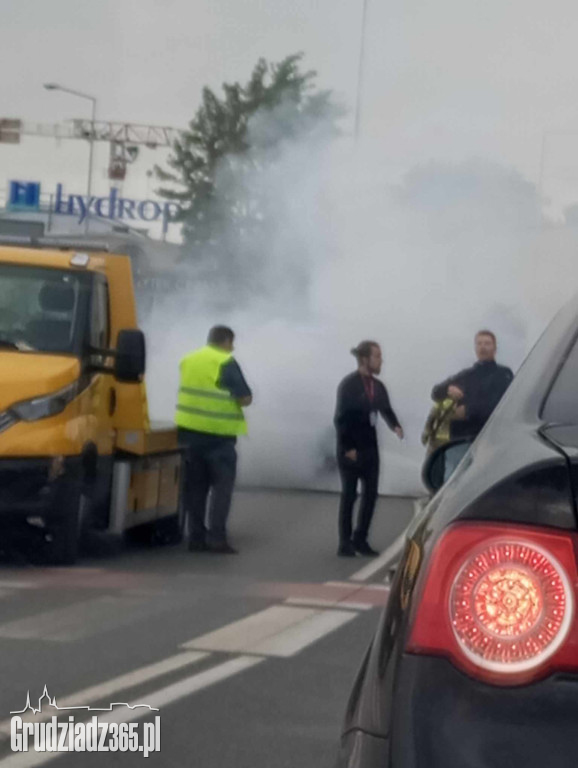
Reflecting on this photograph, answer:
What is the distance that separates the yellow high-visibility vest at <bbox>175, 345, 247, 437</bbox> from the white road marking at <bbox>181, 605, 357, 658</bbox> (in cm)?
390

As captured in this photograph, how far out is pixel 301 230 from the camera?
26.7 meters

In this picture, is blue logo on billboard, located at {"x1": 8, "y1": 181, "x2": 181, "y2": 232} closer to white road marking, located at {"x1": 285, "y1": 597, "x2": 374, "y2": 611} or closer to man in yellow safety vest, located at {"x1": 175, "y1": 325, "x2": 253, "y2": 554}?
man in yellow safety vest, located at {"x1": 175, "y1": 325, "x2": 253, "y2": 554}

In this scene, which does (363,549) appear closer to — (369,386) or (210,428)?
(369,386)

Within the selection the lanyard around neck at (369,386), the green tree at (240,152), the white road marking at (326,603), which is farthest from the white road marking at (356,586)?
the green tree at (240,152)

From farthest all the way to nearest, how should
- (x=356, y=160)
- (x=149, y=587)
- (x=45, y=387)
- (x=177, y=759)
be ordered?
(x=356, y=160), (x=45, y=387), (x=149, y=587), (x=177, y=759)

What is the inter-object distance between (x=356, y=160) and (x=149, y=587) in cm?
1474

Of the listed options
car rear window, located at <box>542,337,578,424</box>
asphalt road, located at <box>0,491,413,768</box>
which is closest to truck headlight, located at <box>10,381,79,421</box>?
asphalt road, located at <box>0,491,413,768</box>

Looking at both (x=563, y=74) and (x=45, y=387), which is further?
(x=563, y=74)

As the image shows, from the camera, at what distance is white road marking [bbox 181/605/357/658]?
8961 millimetres

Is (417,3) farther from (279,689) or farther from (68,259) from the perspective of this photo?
(279,689)

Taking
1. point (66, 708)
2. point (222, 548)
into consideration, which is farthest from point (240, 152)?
point (66, 708)

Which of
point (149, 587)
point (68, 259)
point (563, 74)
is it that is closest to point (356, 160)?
point (563, 74)

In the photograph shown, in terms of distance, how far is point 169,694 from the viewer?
7.52m

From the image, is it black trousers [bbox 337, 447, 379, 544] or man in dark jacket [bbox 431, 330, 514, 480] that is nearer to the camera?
man in dark jacket [bbox 431, 330, 514, 480]
